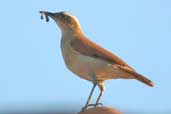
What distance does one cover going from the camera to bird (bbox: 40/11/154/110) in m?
12.9

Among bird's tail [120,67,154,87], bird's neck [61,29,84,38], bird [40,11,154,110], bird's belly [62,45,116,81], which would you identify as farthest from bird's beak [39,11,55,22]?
bird's tail [120,67,154,87]

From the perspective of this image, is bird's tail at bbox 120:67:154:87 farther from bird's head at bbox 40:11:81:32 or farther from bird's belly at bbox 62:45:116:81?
bird's head at bbox 40:11:81:32

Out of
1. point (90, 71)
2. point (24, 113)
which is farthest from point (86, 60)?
point (24, 113)

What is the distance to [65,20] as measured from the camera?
1348cm

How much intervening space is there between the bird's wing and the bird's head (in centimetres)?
30

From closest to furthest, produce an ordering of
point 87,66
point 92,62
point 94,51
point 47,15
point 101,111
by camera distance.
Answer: point 101,111
point 87,66
point 92,62
point 94,51
point 47,15

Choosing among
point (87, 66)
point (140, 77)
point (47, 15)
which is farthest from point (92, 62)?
point (47, 15)

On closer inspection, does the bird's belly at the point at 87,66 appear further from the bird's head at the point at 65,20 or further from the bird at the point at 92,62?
the bird's head at the point at 65,20

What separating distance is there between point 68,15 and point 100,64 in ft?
2.89

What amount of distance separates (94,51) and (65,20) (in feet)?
2.04

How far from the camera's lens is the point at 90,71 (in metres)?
12.9

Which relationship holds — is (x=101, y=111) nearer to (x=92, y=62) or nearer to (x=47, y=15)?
(x=92, y=62)

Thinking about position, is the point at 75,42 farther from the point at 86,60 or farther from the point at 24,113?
the point at 24,113

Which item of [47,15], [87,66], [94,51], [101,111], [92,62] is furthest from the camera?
[47,15]
